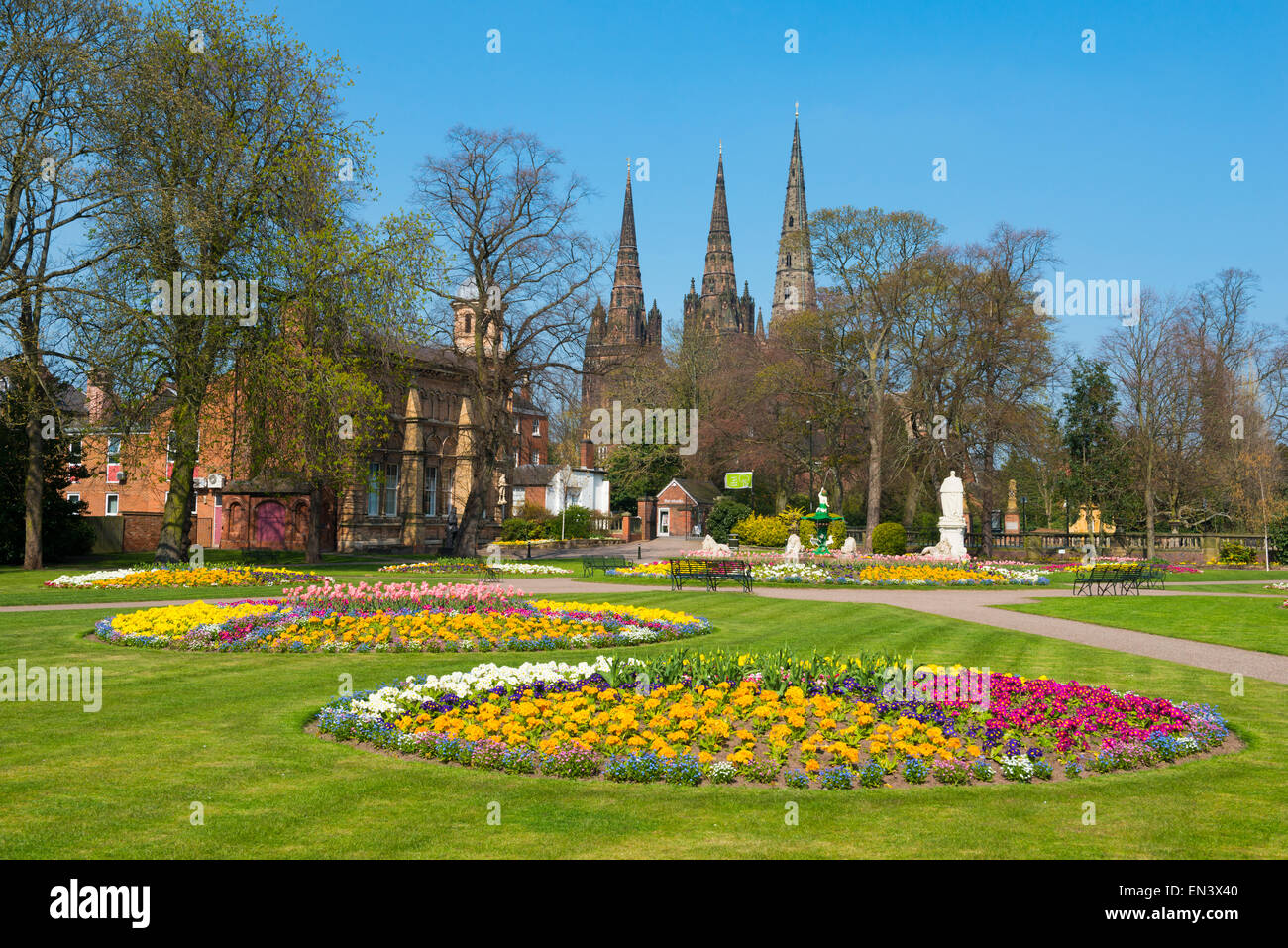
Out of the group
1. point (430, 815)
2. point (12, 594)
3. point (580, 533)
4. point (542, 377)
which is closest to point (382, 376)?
point (542, 377)

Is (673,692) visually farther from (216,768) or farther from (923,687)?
(216,768)

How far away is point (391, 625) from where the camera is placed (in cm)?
1576

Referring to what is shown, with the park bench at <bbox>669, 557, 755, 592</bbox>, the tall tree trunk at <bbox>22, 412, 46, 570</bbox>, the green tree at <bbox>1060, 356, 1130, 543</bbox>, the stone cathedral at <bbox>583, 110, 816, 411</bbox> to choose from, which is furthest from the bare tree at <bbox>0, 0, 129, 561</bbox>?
the stone cathedral at <bbox>583, 110, 816, 411</bbox>

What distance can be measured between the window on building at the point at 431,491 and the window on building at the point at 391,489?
2.54 meters

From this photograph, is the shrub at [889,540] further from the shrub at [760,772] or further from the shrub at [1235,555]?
the shrub at [760,772]

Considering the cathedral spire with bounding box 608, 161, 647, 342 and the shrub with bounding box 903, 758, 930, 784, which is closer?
the shrub with bounding box 903, 758, 930, 784

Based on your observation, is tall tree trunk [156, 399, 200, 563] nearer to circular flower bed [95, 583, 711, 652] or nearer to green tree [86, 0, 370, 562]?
green tree [86, 0, 370, 562]

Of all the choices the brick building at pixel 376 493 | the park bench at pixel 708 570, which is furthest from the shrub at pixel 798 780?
the brick building at pixel 376 493

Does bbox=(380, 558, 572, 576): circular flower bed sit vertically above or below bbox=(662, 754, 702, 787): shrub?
below

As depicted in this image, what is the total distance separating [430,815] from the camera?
6.74 metres

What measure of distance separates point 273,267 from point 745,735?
81.8 ft

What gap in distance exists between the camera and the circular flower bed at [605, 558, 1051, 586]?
100 ft

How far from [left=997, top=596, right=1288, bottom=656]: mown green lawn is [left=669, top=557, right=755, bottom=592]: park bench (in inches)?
298

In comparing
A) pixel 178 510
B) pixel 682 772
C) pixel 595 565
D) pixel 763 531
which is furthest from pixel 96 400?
pixel 763 531
